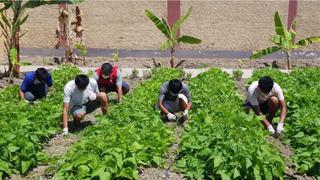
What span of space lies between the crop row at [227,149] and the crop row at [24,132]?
1.62 meters

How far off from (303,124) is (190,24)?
39.8ft

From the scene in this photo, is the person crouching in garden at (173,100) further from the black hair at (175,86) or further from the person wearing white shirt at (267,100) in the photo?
the person wearing white shirt at (267,100)

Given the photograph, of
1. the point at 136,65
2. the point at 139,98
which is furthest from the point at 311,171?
the point at 136,65

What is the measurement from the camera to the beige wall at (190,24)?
1823 centimetres

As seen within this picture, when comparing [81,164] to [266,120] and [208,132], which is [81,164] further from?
[266,120]

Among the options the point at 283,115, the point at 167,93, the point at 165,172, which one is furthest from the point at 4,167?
the point at 283,115

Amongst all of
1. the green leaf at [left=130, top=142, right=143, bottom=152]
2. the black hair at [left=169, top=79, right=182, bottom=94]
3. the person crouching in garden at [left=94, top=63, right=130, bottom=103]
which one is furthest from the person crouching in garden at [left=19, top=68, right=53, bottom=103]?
the green leaf at [left=130, top=142, right=143, bottom=152]

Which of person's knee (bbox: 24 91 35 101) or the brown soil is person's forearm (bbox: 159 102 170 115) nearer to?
person's knee (bbox: 24 91 35 101)

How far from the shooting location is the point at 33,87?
875 cm

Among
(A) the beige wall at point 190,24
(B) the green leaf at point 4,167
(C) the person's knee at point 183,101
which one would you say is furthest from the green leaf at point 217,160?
(A) the beige wall at point 190,24

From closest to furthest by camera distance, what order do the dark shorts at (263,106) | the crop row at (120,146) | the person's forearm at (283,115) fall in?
the crop row at (120,146) < the person's forearm at (283,115) < the dark shorts at (263,106)

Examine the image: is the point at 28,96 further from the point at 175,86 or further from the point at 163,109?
the point at 175,86

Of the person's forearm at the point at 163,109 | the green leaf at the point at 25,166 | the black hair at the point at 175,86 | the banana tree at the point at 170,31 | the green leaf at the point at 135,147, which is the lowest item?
the green leaf at the point at 25,166

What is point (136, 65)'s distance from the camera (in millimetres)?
14453
